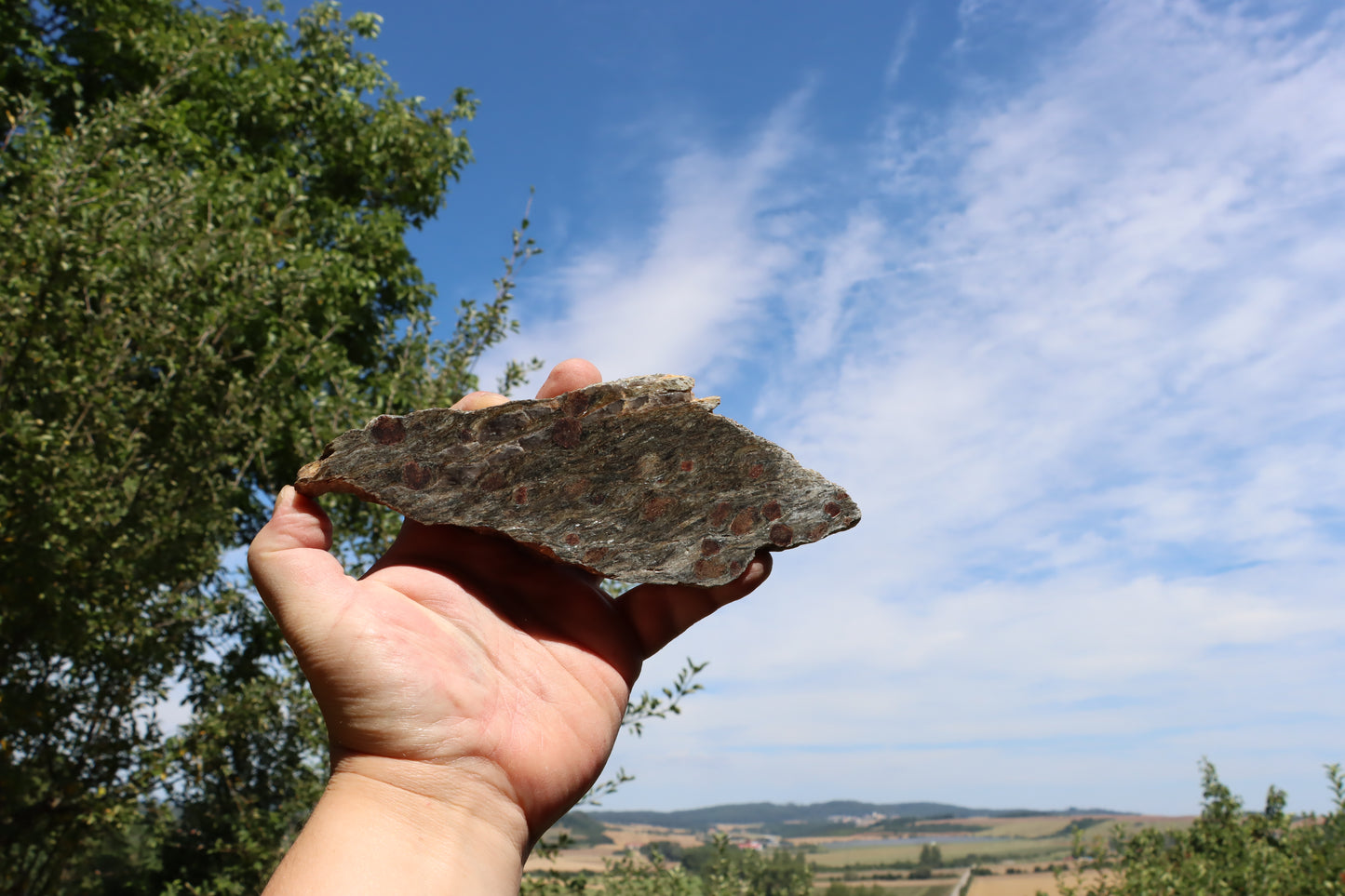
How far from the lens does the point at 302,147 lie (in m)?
10.0

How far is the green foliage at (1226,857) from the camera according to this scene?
6.46 m

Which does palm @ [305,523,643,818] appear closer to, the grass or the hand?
the hand

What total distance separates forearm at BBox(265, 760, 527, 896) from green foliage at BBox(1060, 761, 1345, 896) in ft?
18.6

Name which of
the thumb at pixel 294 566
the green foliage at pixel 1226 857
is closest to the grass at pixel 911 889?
the green foliage at pixel 1226 857

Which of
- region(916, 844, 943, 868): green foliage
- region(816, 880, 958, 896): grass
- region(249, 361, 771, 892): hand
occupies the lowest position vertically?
region(816, 880, 958, 896): grass

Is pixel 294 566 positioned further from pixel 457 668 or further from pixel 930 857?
pixel 930 857

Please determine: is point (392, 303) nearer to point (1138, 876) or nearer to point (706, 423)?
point (706, 423)

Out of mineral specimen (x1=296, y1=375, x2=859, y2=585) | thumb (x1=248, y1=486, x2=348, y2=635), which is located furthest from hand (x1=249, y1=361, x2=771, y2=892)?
mineral specimen (x1=296, y1=375, x2=859, y2=585)

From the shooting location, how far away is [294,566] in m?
2.50

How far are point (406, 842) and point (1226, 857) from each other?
30.7 ft

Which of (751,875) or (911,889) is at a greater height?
(751,875)

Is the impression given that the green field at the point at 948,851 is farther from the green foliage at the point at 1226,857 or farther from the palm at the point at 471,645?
the palm at the point at 471,645

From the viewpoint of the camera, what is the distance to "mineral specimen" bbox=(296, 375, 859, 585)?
2912 millimetres

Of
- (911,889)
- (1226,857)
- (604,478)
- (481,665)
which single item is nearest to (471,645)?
(481,665)
